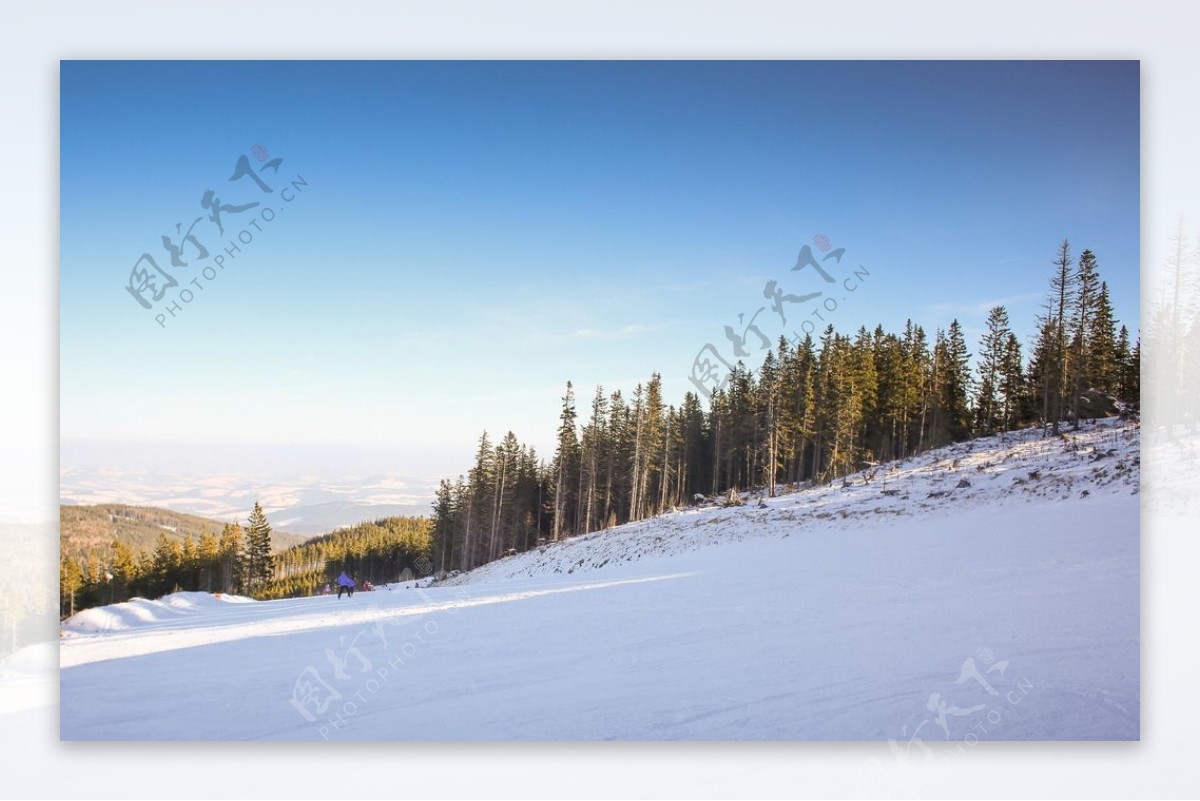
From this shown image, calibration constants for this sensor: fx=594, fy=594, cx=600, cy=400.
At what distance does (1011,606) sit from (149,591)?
619 centimetres

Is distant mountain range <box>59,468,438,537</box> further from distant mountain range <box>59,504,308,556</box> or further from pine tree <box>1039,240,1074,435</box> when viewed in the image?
pine tree <box>1039,240,1074,435</box>

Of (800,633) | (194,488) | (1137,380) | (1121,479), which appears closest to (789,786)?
(800,633)

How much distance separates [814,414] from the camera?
5742 millimetres

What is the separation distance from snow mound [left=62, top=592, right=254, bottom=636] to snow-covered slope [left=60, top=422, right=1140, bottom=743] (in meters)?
0.02

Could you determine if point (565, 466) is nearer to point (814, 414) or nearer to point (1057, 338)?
point (814, 414)

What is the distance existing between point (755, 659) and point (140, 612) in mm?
4392

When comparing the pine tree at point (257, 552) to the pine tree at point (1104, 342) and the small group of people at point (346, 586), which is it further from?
the pine tree at point (1104, 342)

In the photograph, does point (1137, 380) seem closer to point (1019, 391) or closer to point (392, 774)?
point (1019, 391)

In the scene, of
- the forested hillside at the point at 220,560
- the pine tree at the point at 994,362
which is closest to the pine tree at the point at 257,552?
the forested hillside at the point at 220,560

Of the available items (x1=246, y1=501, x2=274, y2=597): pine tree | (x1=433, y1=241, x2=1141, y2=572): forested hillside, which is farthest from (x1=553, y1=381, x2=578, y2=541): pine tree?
(x1=246, y1=501, x2=274, y2=597): pine tree

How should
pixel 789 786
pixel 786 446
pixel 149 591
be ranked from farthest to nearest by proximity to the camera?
1. pixel 786 446
2. pixel 149 591
3. pixel 789 786

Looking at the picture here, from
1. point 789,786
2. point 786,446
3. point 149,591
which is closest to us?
point 789,786

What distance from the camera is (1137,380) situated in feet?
13.9

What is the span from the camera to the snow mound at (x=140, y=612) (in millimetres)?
4105
